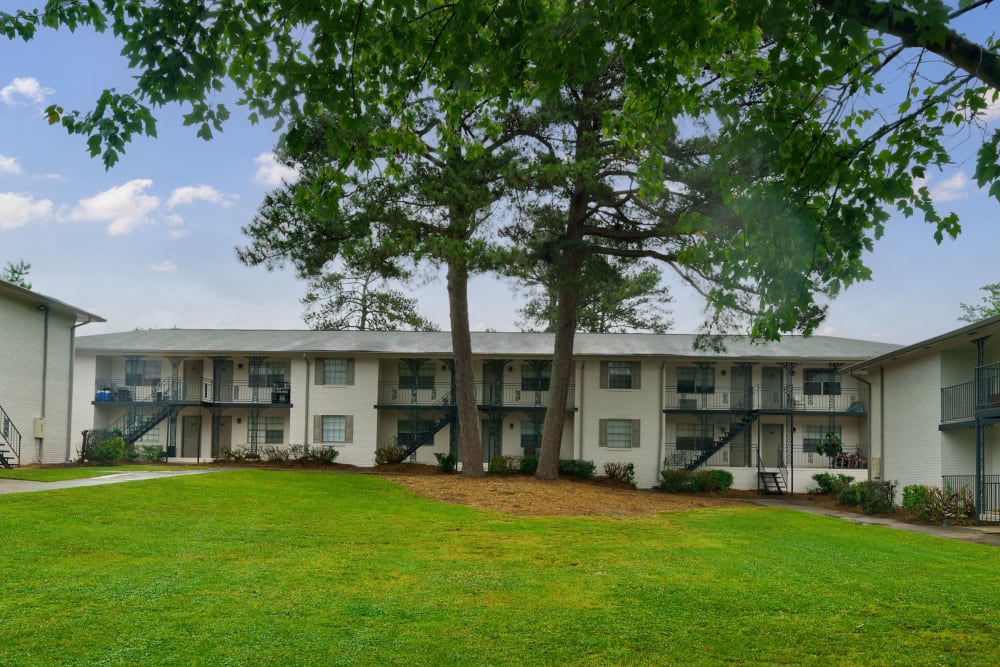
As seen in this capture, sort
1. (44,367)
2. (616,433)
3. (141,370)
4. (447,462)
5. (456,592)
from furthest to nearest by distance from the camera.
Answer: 1. (141,370)
2. (616,433)
3. (447,462)
4. (44,367)
5. (456,592)

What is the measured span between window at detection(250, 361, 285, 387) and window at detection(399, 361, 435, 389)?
5.16 metres

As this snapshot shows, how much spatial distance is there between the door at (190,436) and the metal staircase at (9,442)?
448 inches

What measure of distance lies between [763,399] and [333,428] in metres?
17.9

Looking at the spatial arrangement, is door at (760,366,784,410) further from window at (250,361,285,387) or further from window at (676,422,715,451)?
window at (250,361,285,387)

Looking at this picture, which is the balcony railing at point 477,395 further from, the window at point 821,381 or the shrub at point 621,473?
the window at point 821,381

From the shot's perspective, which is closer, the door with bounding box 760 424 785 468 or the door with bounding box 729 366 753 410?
the door with bounding box 729 366 753 410

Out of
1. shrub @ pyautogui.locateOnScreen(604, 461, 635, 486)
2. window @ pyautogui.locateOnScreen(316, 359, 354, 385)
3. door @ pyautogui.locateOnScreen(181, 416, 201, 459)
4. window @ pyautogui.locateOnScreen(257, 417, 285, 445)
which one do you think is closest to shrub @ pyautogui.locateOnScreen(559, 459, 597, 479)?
shrub @ pyautogui.locateOnScreen(604, 461, 635, 486)

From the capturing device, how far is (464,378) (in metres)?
28.5

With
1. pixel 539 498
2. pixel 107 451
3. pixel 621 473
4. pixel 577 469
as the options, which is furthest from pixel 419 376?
pixel 539 498

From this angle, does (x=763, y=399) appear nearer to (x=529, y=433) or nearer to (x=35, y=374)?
(x=529, y=433)

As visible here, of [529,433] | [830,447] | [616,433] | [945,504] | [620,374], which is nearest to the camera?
[945,504]

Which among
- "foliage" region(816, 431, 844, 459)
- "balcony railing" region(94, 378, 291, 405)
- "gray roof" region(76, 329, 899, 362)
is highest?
"gray roof" region(76, 329, 899, 362)

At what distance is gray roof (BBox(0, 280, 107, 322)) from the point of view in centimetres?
2509

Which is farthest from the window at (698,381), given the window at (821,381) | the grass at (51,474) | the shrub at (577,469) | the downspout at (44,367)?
the downspout at (44,367)
